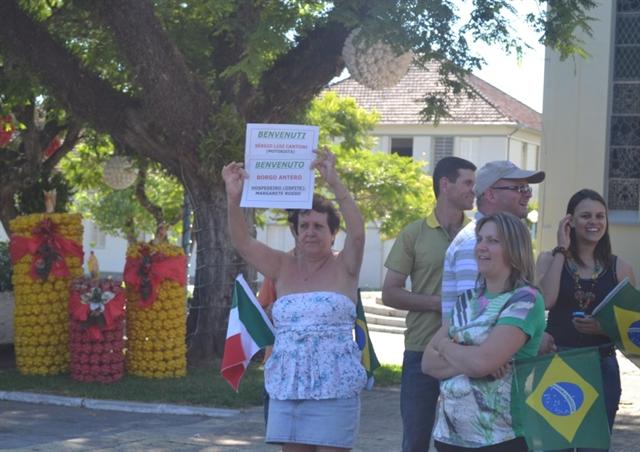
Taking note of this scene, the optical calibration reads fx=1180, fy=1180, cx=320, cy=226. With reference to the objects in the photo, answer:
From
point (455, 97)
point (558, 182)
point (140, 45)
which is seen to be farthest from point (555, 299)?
point (558, 182)

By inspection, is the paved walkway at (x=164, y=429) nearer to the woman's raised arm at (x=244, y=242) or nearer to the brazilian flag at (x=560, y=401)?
the woman's raised arm at (x=244, y=242)

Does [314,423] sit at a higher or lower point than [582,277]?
lower

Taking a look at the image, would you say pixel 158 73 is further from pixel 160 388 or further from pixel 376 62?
pixel 160 388

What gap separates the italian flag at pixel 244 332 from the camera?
19.6 ft

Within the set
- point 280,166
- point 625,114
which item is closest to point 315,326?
point 280,166

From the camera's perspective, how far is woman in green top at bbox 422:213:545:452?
14.4 ft

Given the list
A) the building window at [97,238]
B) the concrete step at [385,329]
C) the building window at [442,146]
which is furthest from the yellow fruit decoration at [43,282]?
the building window at [97,238]

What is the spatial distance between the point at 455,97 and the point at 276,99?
2.27m

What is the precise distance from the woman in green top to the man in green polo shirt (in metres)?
1.29

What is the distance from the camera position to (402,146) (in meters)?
45.0

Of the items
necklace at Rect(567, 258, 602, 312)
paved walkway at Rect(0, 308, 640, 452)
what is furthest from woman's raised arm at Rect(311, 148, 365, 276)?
paved walkway at Rect(0, 308, 640, 452)

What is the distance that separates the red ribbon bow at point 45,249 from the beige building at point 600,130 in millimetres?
7384

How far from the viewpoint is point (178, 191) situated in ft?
83.3

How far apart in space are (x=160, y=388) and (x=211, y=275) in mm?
2056
